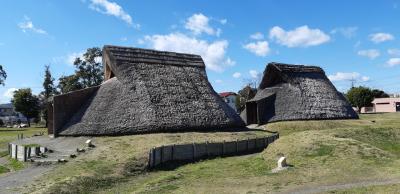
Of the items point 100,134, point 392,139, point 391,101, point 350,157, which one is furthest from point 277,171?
point 391,101

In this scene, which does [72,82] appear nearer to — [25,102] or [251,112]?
[25,102]

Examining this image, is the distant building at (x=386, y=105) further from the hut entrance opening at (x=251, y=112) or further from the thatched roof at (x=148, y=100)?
the thatched roof at (x=148, y=100)

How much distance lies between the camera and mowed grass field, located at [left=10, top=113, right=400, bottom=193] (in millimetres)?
15836

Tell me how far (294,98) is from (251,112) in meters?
4.95

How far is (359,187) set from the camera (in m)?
14.2

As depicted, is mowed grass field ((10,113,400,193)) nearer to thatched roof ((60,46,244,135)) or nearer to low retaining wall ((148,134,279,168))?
low retaining wall ((148,134,279,168))

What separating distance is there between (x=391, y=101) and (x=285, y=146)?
77.1m

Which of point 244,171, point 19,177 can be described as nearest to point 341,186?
point 244,171

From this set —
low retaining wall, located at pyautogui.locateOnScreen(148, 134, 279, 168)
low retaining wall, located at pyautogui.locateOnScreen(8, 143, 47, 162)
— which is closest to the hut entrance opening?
low retaining wall, located at pyautogui.locateOnScreen(148, 134, 279, 168)

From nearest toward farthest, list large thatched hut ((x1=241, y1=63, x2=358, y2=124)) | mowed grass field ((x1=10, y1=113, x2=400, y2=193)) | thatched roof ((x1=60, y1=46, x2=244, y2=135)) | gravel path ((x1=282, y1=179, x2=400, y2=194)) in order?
gravel path ((x1=282, y1=179, x2=400, y2=194)) → mowed grass field ((x1=10, y1=113, x2=400, y2=193)) → thatched roof ((x1=60, y1=46, x2=244, y2=135)) → large thatched hut ((x1=241, y1=63, x2=358, y2=124))

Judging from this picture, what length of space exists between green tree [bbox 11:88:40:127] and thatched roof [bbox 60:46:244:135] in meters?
42.3

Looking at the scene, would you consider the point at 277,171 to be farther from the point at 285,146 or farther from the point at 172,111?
the point at 172,111

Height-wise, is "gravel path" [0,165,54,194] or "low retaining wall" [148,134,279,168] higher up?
"low retaining wall" [148,134,279,168]

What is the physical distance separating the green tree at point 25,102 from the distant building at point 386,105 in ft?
220
